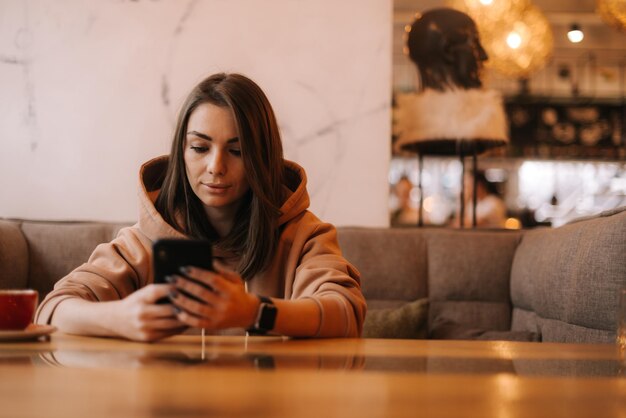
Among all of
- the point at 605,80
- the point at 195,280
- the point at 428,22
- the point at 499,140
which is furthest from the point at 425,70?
the point at 605,80

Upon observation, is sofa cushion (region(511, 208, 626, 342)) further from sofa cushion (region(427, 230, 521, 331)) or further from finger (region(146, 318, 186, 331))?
finger (region(146, 318, 186, 331))

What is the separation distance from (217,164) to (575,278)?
0.95m

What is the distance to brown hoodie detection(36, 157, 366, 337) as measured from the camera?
128 cm

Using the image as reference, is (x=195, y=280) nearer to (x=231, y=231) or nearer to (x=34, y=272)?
(x=231, y=231)

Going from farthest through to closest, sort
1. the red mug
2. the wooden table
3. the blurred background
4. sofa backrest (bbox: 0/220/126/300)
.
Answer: the blurred background → sofa backrest (bbox: 0/220/126/300) → the red mug → the wooden table

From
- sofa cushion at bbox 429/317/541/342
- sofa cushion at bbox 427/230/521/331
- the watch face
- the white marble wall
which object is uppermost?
the white marble wall

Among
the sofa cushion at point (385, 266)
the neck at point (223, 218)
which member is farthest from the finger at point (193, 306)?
the sofa cushion at point (385, 266)

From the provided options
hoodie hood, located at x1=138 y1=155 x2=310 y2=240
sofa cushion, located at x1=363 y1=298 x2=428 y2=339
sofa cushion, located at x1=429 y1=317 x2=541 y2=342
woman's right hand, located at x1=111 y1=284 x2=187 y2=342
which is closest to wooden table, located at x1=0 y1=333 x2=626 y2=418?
woman's right hand, located at x1=111 y1=284 x2=187 y2=342

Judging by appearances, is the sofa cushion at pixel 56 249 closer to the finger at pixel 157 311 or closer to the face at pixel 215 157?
the face at pixel 215 157

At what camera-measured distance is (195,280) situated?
0.98 metres

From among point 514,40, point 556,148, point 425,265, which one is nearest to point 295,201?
point 425,265

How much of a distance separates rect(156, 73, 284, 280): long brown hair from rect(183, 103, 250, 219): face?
0.09ft

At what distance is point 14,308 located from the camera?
1.07 m

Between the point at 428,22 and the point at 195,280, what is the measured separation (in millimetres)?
2126
